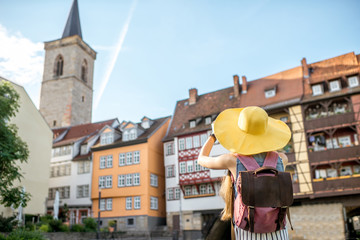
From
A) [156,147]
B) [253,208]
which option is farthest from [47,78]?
[253,208]

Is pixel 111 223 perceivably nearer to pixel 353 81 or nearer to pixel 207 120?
pixel 207 120

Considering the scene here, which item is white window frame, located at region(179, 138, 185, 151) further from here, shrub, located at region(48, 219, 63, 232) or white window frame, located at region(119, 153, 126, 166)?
shrub, located at region(48, 219, 63, 232)

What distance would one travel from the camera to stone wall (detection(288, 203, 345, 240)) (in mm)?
24228

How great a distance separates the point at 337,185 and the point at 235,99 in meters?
12.7

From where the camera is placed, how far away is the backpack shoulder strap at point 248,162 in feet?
8.35

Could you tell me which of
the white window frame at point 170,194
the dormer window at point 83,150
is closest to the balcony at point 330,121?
the white window frame at point 170,194

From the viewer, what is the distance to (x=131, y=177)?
1340 inches

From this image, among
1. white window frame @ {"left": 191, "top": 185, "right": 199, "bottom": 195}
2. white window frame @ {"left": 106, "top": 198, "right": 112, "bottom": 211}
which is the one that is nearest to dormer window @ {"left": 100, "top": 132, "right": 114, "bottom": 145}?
white window frame @ {"left": 106, "top": 198, "right": 112, "bottom": 211}

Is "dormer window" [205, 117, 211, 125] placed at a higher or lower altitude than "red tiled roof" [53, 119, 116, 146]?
lower

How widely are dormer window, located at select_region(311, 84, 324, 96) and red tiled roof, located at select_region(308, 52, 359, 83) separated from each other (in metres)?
0.42

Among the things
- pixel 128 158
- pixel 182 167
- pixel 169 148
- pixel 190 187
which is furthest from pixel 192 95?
pixel 190 187

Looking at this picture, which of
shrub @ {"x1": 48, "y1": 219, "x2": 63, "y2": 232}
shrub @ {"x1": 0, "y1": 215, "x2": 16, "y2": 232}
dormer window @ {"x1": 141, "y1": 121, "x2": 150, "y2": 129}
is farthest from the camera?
dormer window @ {"x1": 141, "y1": 121, "x2": 150, "y2": 129}

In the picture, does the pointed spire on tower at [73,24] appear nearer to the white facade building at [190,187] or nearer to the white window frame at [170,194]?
the white facade building at [190,187]

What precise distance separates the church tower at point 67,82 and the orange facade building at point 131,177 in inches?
792
